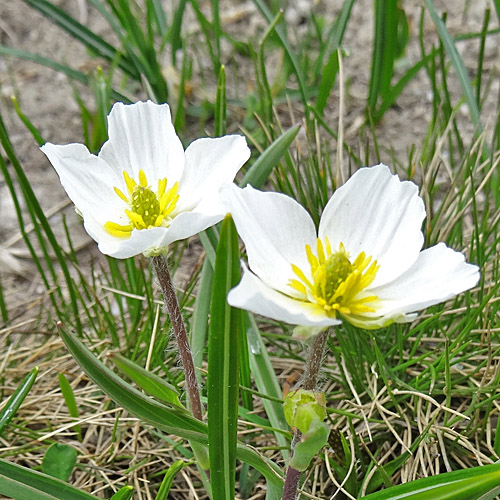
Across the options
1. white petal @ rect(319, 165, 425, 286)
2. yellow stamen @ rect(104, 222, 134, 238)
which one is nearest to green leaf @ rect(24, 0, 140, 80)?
yellow stamen @ rect(104, 222, 134, 238)

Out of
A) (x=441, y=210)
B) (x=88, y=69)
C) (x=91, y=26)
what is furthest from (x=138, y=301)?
(x=91, y=26)

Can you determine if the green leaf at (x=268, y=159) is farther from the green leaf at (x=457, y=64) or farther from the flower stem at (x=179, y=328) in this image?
the green leaf at (x=457, y=64)

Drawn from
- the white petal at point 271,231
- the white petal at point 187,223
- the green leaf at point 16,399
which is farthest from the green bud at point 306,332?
the green leaf at point 16,399

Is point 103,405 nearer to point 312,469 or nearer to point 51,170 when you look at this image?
point 312,469

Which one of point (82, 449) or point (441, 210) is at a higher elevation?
point (441, 210)

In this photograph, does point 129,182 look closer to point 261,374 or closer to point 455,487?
point 261,374

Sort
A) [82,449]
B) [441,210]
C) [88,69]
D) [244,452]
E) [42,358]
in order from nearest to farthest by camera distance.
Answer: [244,452] → [82,449] → [441,210] → [42,358] → [88,69]
